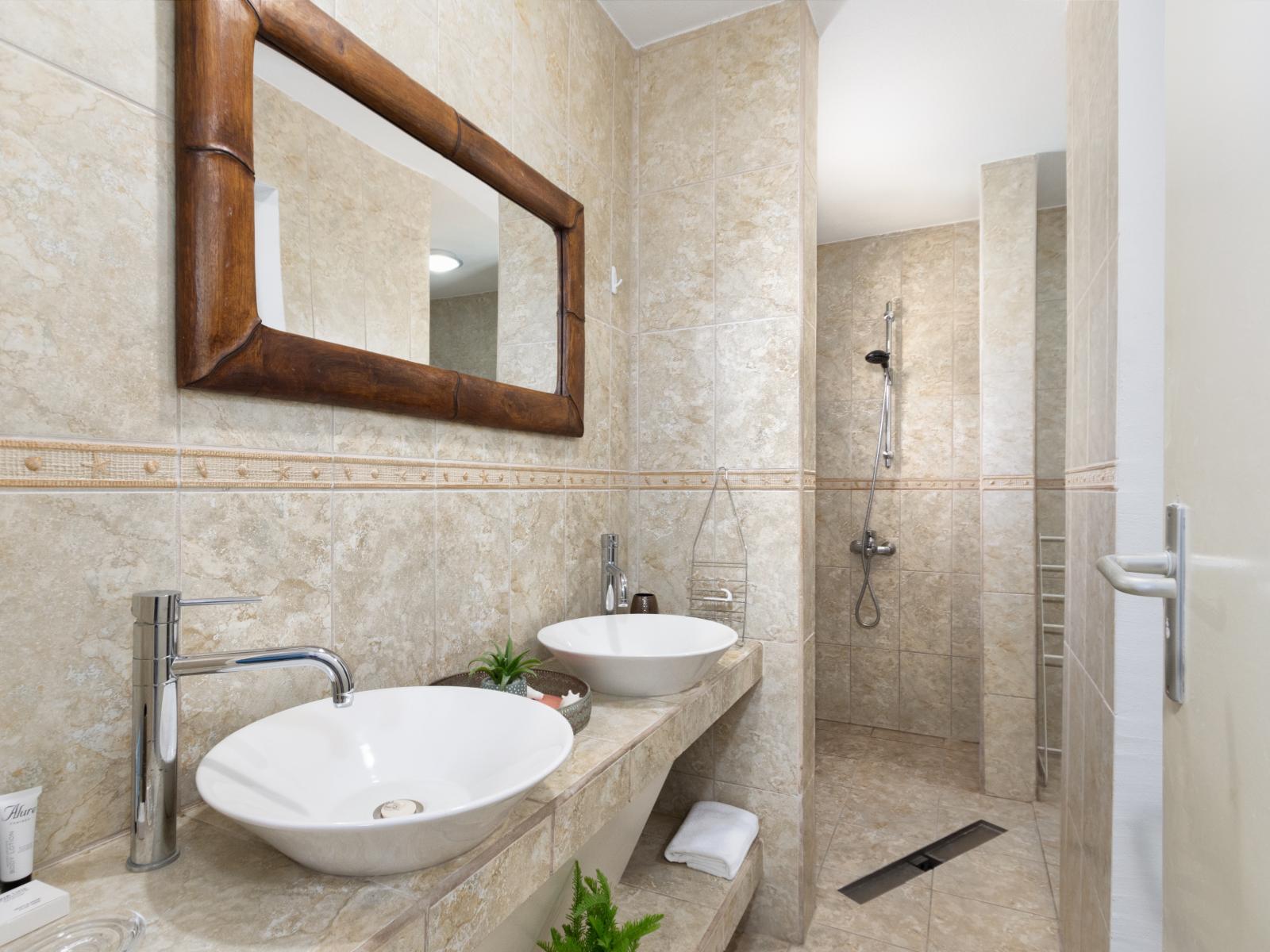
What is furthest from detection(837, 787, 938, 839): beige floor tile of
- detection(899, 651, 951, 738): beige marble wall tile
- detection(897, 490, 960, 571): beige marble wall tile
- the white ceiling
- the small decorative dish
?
the white ceiling

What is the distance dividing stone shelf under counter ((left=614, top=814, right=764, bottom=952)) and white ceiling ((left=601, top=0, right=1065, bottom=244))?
2528 mm

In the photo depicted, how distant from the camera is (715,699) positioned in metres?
1.67

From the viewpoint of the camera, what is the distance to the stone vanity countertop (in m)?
0.70

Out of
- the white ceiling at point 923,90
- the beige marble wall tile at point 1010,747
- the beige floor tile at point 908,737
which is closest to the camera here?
the white ceiling at point 923,90

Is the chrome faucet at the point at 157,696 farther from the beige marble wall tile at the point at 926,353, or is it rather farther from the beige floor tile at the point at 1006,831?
the beige marble wall tile at the point at 926,353

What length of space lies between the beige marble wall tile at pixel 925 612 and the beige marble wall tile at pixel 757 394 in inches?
85.7

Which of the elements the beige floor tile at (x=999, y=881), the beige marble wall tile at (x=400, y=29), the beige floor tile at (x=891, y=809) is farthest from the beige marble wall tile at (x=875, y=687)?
the beige marble wall tile at (x=400, y=29)

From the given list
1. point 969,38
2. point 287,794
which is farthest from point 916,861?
point 969,38

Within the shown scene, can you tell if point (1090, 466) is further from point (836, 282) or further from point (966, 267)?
point (836, 282)

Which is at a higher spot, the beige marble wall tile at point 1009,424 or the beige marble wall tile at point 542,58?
the beige marble wall tile at point 542,58

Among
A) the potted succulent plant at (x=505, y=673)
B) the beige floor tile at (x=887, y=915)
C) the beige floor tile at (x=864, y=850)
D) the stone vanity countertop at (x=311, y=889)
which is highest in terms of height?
the potted succulent plant at (x=505, y=673)

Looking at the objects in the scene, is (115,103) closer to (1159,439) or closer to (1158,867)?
(1159,439)

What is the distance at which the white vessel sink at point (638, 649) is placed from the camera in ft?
4.83

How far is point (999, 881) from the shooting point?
2.37 meters
